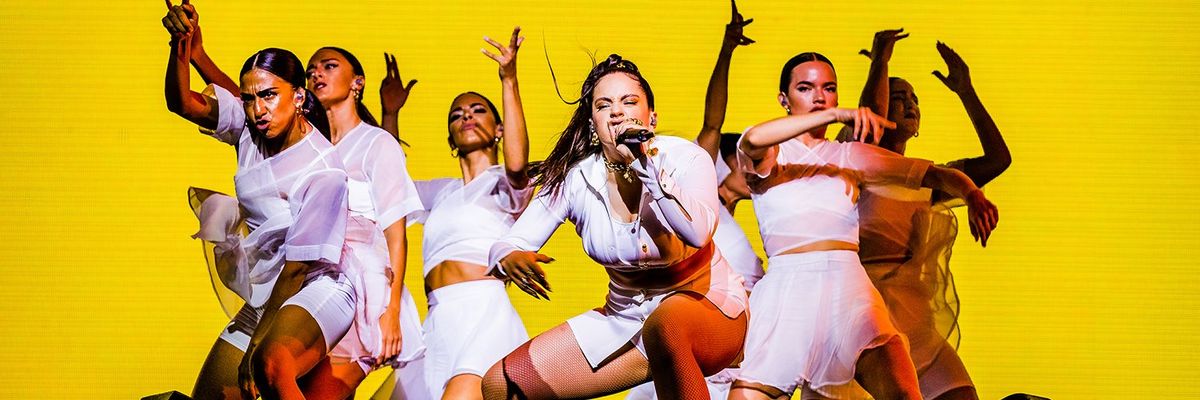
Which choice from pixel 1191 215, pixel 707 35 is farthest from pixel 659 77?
pixel 1191 215

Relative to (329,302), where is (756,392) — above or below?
below

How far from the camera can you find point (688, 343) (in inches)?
162

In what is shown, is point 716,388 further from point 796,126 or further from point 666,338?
point 666,338

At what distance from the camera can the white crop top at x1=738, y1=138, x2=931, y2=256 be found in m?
5.13

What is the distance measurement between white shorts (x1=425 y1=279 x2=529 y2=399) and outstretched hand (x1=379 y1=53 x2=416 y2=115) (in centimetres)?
78

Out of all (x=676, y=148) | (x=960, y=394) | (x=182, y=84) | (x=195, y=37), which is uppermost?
(x=195, y=37)

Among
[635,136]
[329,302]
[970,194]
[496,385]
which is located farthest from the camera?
[970,194]

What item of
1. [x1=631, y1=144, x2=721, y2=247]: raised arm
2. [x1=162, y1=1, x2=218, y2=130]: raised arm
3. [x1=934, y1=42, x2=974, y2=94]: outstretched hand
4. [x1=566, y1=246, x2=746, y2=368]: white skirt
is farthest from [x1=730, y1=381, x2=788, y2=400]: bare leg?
[x1=162, y1=1, x2=218, y2=130]: raised arm

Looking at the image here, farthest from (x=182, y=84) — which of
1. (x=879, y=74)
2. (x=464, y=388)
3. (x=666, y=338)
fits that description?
(x=879, y=74)

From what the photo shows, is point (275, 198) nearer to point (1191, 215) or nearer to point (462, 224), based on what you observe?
point (462, 224)

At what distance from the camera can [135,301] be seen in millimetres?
5645

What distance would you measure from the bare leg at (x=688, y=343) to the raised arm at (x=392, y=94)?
5.93 ft

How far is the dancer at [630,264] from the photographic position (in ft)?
13.4

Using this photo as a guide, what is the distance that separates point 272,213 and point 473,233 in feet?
2.39
